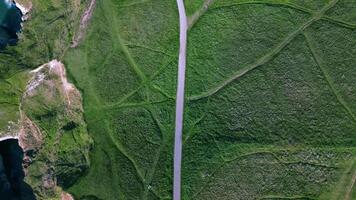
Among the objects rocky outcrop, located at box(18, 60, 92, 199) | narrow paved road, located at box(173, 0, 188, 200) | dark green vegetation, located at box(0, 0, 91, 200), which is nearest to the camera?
narrow paved road, located at box(173, 0, 188, 200)

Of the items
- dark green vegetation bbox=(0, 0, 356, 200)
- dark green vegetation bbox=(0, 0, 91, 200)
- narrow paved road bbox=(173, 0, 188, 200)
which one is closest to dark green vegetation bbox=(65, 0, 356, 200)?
dark green vegetation bbox=(0, 0, 356, 200)

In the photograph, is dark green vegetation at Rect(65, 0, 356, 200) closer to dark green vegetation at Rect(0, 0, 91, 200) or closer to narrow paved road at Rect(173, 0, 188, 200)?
narrow paved road at Rect(173, 0, 188, 200)

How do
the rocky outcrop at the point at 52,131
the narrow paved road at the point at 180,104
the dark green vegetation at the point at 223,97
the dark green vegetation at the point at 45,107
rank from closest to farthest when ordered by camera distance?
1. the dark green vegetation at the point at 223,97
2. the narrow paved road at the point at 180,104
3. the rocky outcrop at the point at 52,131
4. the dark green vegetation at the point at 45,107

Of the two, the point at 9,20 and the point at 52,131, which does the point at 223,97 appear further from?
the point at 9,20

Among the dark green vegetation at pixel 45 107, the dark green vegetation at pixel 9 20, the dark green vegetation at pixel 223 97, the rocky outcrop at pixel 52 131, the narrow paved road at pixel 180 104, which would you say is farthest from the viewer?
the dark green vegetation at pixel 9 20

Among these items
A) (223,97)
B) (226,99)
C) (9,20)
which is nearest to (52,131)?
(9,20)

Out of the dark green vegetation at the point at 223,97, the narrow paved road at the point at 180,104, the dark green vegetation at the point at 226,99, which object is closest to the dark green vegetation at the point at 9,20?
the dark green vegetation at the point at 223,97

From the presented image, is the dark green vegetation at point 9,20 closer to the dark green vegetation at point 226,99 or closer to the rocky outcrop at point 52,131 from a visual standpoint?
the rocky outcrop at point 52,131
